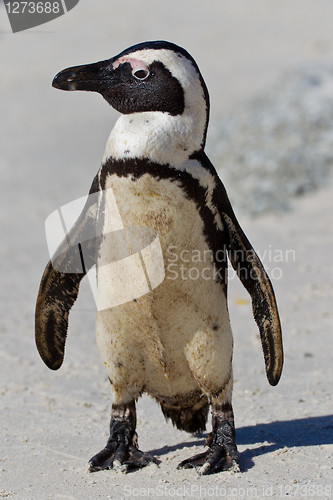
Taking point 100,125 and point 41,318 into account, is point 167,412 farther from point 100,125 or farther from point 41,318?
point 100,125

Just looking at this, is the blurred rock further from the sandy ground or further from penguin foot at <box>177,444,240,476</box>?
penguin foot at <box>177,444,240,476</box>

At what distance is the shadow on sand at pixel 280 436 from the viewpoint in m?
3.34

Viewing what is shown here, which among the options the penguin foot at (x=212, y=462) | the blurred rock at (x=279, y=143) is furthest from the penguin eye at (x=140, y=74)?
the blurred rock at (x=279, y=143)

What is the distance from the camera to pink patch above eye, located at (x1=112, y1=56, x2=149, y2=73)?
281 cm

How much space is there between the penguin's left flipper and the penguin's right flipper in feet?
1.84

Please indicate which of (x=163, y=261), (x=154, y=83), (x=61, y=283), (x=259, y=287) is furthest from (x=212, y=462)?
(x=154, y=83)

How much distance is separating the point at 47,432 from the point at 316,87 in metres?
8.09

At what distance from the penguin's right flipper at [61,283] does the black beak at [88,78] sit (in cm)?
40

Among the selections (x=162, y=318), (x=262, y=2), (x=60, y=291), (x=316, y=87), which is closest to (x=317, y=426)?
(x=162, y=318)

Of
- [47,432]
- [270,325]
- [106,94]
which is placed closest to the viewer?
[106,94]

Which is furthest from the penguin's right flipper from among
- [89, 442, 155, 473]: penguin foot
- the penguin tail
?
the penguin tail

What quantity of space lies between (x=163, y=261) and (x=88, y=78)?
759 mm

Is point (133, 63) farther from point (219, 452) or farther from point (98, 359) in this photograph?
point (98, 359)

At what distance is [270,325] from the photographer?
3145 millimetres
